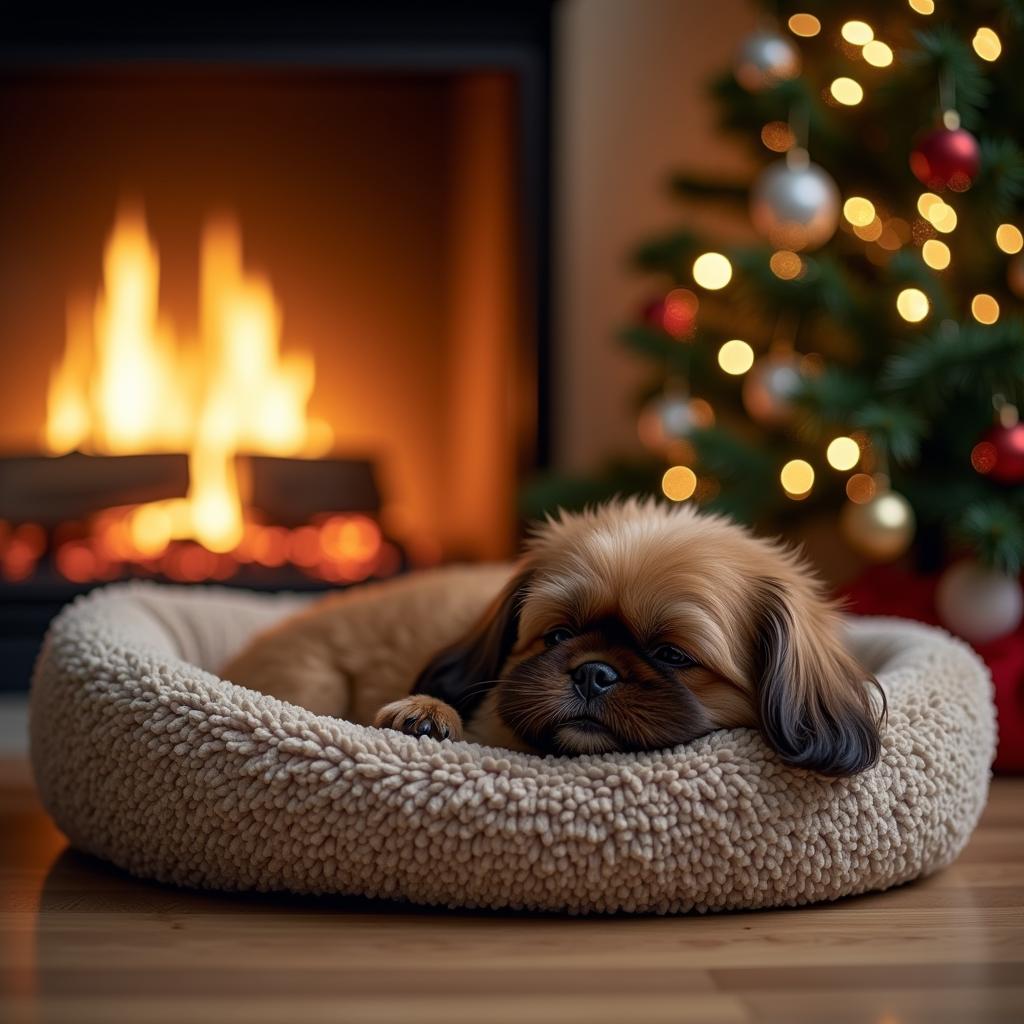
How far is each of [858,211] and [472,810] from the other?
2.05 meters

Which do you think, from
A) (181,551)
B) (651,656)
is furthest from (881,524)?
(181,551)

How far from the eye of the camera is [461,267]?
13.1ft

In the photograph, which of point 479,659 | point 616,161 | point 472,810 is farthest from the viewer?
point 616,161

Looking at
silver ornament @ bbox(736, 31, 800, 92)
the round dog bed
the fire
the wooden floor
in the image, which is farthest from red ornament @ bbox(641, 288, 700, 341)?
the wooden floor

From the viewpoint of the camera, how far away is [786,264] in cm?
308

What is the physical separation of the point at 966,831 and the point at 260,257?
2.81m

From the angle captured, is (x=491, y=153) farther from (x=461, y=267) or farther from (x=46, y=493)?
(x=46, y=493)

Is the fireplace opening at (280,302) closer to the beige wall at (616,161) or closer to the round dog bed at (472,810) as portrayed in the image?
the beige wall at (616,161)

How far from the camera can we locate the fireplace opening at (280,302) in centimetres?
370

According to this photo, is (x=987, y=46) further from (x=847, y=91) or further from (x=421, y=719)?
(x=421, y=719)

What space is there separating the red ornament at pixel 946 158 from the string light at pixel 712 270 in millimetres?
595

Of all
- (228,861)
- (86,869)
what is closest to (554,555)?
(228,861)

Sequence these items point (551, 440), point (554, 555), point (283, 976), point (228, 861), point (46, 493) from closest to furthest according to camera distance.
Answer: point (283, 976)
point (228, 861)
point (554, 555)
point (46, 493)
point (551, 440)

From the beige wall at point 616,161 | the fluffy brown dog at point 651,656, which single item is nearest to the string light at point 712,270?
the beige wall at point 616,161
